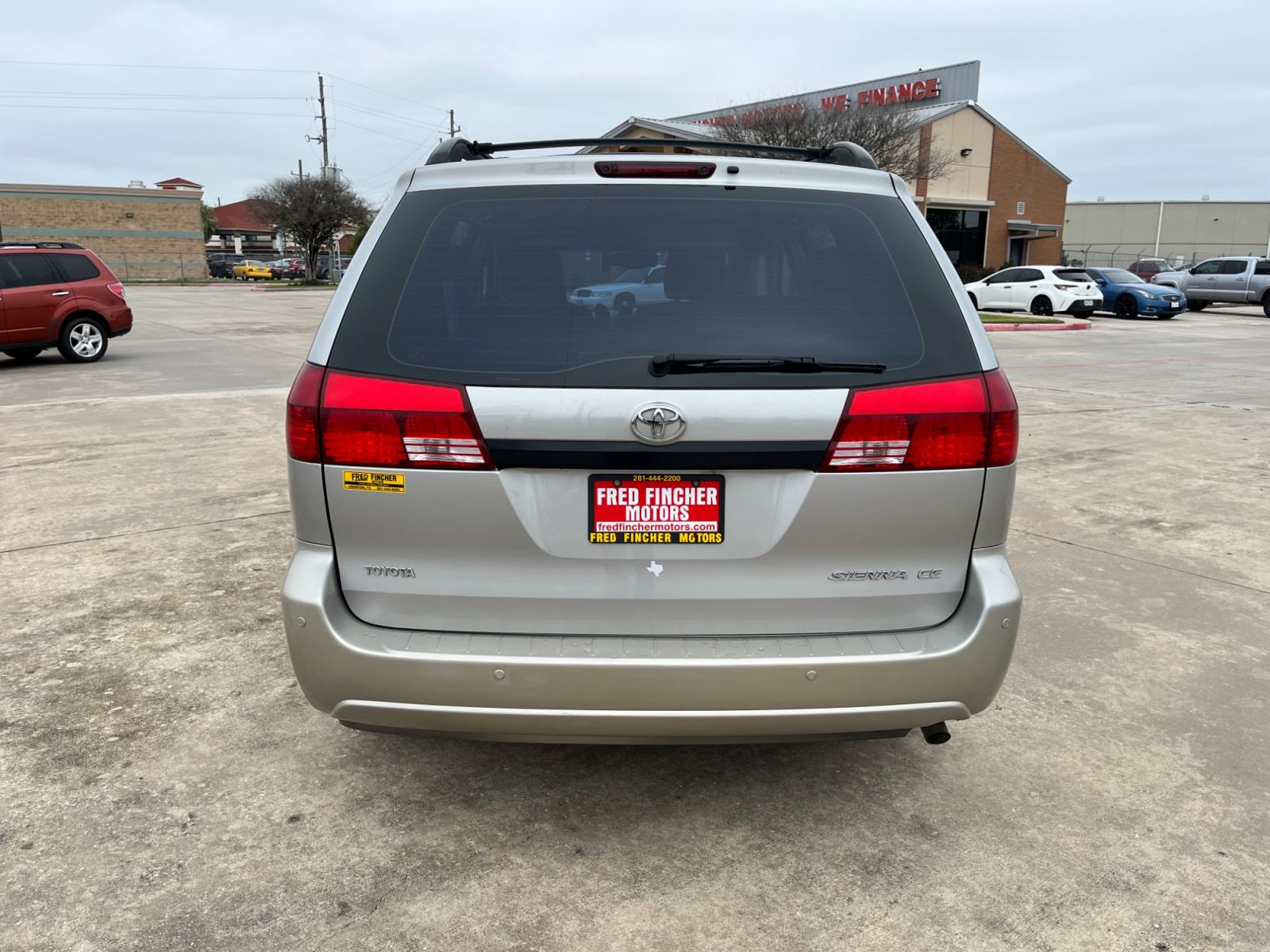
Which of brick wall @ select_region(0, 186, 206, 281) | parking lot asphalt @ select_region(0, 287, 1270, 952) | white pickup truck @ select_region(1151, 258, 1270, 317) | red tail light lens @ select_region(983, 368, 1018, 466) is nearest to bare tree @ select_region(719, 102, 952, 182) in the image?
white pickup truck @ select_region(1151, 258, 1270, 317)

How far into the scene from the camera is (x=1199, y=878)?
8.87 feet

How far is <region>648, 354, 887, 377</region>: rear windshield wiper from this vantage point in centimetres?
248

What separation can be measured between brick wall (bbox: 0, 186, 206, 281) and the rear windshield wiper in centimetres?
7116

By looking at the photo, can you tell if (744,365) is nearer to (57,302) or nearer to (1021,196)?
(57,302)

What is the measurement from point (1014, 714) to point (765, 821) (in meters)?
1.24

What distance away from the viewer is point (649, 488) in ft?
8.22

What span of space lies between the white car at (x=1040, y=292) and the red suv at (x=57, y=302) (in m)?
21.3

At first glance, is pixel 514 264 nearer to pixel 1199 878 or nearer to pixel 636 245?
pixel 636 245

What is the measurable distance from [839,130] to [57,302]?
25005 millimetres

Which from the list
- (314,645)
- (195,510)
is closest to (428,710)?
(314,645)

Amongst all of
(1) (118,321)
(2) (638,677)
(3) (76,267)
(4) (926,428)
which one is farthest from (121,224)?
(4) (926,428)

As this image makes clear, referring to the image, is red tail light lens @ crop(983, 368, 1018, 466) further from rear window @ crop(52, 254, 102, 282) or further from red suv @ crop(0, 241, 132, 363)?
rear window @ crop(52, 254, 102, 282)

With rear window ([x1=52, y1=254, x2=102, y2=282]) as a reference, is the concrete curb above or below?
below

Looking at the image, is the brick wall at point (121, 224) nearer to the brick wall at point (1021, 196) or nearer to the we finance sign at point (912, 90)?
the we finance sign at point (912, 90)
